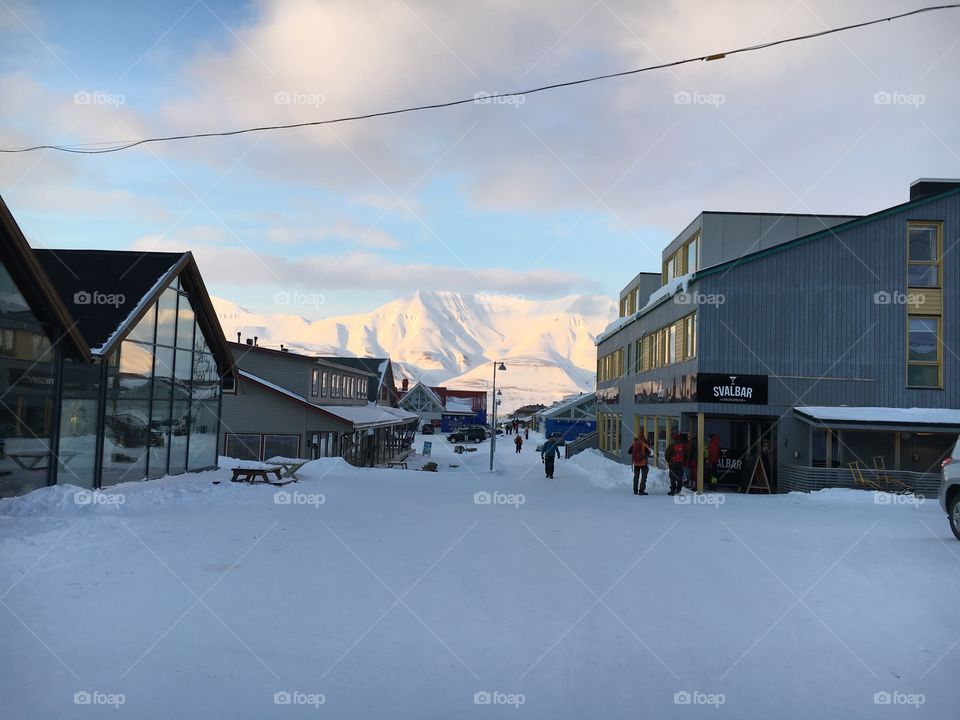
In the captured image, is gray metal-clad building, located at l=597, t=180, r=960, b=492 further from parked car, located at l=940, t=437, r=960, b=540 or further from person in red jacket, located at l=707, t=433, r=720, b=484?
parked car, located at l=940, t=437, r=960, b=540

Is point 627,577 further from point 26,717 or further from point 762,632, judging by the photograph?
point 26,717

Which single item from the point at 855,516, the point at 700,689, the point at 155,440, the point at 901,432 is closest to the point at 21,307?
the point at 155,440

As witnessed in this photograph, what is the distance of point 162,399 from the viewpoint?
18984 millimetres

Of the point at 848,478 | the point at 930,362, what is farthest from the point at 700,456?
the point at 930,362

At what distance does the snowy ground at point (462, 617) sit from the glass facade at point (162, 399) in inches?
135

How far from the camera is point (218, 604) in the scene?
7820 millimetres

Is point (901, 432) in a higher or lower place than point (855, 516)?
higher

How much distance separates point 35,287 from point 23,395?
2.04 meters

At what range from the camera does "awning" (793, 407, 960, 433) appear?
1969 centimetres

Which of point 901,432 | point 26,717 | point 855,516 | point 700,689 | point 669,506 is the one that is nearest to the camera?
point 26,717

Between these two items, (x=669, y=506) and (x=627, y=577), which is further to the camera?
(x=669, y=506)

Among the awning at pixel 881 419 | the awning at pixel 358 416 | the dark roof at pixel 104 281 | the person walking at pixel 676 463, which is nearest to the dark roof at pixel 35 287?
the dark roof at pixel 104 281

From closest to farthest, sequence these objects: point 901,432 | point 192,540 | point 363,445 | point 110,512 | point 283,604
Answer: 1. point 283,604
2. point 192,540
3. point 110,512
4. point 901,432
5. point 363,445

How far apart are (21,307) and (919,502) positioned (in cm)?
2027
